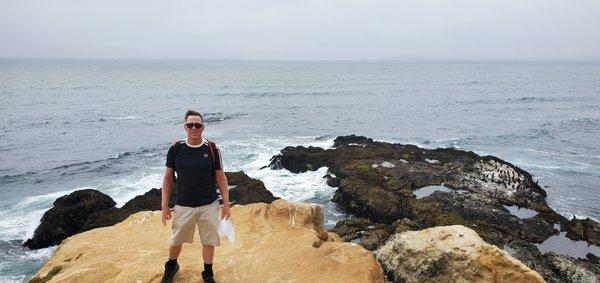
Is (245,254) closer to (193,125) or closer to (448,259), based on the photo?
(193,125)

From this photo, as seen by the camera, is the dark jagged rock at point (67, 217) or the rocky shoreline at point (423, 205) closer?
the rocky shoreline at point (423, 205)

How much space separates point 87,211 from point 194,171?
17.3 metres

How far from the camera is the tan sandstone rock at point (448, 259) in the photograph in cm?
829

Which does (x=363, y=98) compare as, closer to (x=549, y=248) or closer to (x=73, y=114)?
(x=73, y=114)

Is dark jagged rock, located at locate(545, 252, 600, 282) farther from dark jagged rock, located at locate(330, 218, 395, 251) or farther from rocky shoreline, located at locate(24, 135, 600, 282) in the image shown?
dark jagged rock, located at locate(330, 218, 395, 251)

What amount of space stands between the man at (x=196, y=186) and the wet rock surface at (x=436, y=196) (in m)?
8.84

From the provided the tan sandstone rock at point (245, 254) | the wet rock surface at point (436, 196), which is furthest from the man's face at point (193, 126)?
the wet rock surface at point (436, 196)

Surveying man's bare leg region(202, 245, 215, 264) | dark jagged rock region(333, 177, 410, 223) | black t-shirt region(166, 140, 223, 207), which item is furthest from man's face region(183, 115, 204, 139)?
dark jagged rock region(333, 177, 410, 223)

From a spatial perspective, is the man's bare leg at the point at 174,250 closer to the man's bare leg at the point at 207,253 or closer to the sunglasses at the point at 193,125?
the man's bare leg at the point at 207,253

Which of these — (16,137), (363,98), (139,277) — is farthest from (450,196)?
(363,98)

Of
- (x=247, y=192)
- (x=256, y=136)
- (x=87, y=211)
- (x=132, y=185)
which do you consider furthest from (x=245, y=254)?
(x=256, y=136)

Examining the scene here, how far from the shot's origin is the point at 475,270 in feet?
27.5

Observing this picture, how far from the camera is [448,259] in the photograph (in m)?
8.82

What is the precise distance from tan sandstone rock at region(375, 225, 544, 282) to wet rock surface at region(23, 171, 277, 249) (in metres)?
13.7
